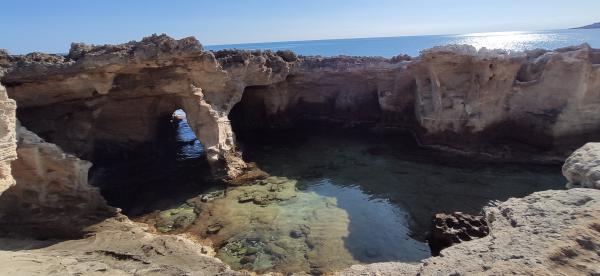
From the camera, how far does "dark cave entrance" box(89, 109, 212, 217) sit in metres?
13.5

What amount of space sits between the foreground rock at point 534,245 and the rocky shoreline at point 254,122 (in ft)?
0.08

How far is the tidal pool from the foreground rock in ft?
10.7

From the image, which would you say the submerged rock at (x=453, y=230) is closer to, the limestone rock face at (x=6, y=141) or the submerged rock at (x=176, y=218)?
the submerged rock at (x=176, y=218)

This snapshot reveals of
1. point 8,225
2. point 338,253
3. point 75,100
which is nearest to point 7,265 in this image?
point 8,225

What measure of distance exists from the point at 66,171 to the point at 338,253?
25.5 ft

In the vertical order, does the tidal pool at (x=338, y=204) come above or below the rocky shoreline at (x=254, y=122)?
below

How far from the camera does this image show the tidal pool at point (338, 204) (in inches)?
400

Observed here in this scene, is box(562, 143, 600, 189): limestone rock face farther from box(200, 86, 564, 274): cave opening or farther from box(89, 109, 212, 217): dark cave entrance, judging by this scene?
box(89, 109, 212, 217): dark cave entrance

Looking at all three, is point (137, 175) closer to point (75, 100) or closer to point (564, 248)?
point (75, 100)

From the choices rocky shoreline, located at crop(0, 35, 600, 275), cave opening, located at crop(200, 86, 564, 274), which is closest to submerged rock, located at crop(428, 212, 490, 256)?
cave opening, located at crop(200, 86, 564, 274)

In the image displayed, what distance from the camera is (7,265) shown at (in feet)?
24.3

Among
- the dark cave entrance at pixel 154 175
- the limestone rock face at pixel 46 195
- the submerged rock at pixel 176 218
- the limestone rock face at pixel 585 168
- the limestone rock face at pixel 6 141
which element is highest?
the limestone rock face at pixel 6 141

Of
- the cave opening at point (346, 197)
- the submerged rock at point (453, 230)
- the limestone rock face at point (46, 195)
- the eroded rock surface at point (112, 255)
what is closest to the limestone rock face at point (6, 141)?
the eroded rock surface at point (112, 255)

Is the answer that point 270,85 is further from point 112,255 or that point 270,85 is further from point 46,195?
point 112,255
